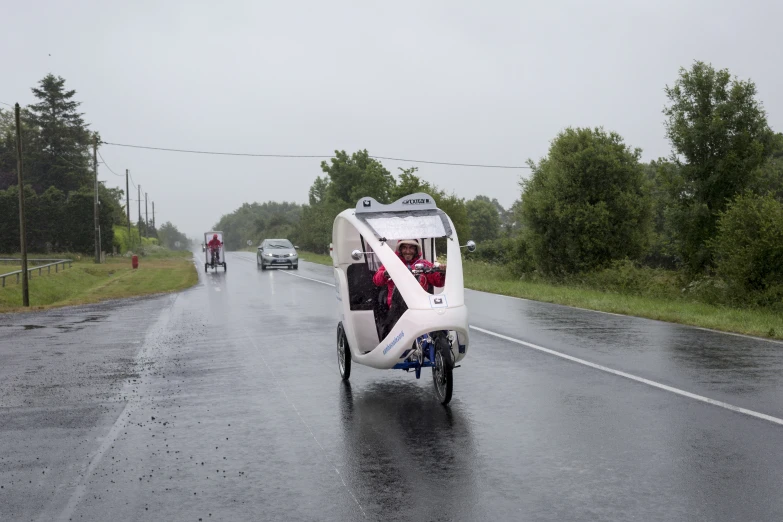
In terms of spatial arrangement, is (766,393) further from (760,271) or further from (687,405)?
(760,271)

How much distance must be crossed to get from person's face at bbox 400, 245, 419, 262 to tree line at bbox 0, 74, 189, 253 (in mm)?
65433

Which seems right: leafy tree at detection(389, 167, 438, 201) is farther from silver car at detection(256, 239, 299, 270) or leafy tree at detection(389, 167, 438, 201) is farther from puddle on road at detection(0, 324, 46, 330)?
puddle on road at detection(0, 324, 46, 330)

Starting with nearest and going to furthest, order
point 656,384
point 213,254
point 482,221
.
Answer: point 656,384, point 213,254, point 482,221

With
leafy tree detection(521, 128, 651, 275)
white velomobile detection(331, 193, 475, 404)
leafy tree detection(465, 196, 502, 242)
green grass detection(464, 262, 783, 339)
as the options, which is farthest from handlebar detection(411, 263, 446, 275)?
leafy tree detection(465, 196, 502, 242)

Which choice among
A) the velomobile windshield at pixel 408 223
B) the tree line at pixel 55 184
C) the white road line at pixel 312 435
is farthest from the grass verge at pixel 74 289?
the tree line at pixel 55 184

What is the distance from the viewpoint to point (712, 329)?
14.8 m

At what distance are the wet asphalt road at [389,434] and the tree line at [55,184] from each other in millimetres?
60491

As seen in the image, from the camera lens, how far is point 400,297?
29.1 feet

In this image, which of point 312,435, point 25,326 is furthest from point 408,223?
point 25,326

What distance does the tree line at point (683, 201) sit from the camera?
65.5 ft

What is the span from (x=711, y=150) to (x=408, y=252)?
20381 mm

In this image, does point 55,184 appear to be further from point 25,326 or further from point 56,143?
point 25,326

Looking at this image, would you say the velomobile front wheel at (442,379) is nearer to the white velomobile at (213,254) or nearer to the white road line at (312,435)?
the white road line at (312,435)

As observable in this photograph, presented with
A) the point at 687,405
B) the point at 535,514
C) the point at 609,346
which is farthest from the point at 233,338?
the point at 535,514
